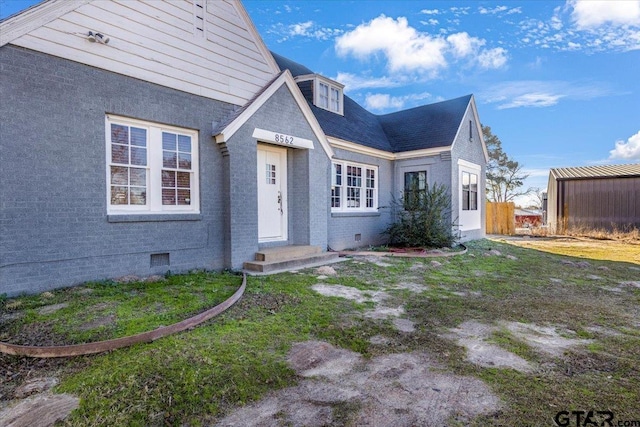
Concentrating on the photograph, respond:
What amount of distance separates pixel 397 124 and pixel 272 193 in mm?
9255

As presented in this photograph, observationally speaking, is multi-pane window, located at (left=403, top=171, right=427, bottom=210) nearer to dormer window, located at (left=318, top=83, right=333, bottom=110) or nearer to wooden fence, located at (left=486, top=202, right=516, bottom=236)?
dormer window, located at (left=318, top=83, right=333, bottom=110)

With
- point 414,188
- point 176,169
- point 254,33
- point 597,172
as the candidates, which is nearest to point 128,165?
point 176,169

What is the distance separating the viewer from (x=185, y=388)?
106 inches

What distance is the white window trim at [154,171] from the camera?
241 inches

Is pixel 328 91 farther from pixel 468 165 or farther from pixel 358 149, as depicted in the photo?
pixel 468 165

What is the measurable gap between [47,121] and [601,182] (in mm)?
25685

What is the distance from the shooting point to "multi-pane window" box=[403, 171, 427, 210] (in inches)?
492

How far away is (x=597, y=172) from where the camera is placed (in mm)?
21438

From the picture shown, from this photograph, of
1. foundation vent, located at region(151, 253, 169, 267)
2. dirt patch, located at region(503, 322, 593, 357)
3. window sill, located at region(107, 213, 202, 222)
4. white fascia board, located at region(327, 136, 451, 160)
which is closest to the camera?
dirt patch, located at region(503, 322, 593, 357)

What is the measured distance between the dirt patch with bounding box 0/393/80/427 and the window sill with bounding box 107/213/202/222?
3.97 m

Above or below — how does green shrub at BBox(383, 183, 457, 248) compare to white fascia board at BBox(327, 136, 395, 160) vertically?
below

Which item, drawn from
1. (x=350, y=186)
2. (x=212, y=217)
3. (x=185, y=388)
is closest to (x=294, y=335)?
(x=185, y=388)

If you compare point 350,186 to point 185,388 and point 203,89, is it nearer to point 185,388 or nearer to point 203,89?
point 203,89

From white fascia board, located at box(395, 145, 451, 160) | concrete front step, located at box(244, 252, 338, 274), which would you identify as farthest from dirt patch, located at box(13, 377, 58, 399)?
white fascia board, located at box(395, 145, 451, 160)
